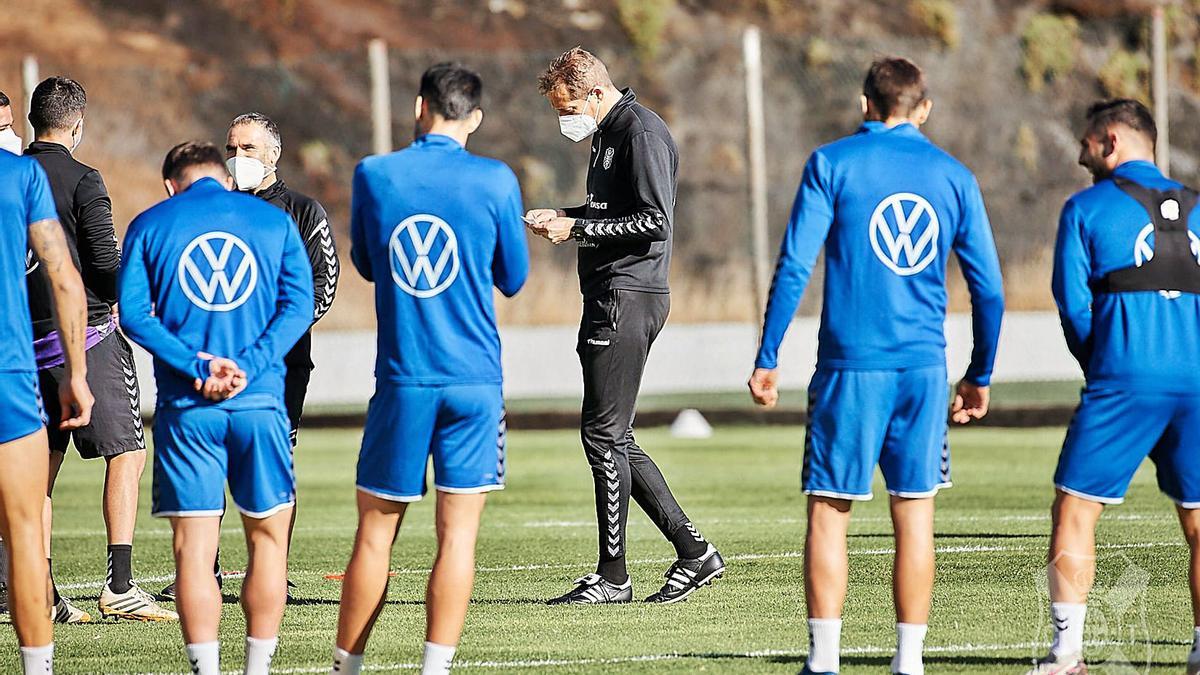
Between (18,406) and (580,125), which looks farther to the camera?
(580,125)

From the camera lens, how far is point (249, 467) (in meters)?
5.86

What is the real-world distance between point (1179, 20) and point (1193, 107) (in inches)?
111

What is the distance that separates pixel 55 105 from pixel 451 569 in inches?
116

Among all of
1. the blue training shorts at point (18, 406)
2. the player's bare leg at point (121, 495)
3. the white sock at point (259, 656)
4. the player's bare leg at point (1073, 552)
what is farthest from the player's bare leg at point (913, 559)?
the player's bare leg at point (121, 495)

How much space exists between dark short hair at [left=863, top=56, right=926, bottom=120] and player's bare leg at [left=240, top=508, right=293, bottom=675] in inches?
90.8

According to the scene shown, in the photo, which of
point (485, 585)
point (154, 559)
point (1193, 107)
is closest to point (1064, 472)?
point (485, 585)

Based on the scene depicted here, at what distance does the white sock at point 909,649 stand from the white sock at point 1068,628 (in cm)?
49

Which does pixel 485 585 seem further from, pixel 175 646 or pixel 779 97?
pixel 779 97

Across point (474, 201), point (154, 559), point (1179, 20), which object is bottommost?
point (154, 559)

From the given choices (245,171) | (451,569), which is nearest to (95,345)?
(245,171)

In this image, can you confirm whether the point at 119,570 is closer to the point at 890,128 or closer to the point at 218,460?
the point at 218,460

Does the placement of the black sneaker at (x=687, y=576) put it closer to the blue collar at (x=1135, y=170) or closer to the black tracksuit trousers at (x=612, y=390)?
the black tracksuit trousers at (x=612, y=390)

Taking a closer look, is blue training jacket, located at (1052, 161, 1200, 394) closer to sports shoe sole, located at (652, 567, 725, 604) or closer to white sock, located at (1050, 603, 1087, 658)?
white sock, located at (1050, 603, 1087, 658)

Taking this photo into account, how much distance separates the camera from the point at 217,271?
19.1ft
